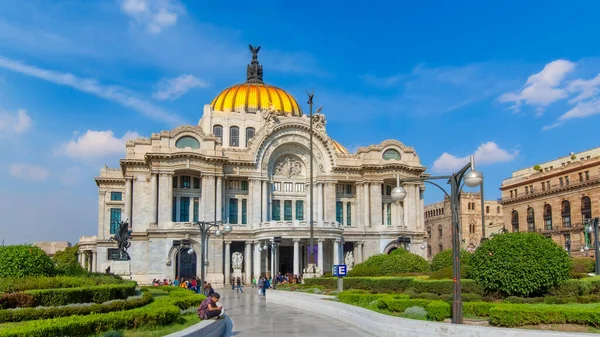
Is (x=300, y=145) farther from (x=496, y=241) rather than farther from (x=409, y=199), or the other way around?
(x=496, y=241)

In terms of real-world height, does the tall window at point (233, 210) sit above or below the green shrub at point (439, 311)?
above

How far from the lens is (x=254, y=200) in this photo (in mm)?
69250

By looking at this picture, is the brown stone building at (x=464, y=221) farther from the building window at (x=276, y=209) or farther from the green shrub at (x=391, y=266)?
the green shrub at (x=391, y=266)

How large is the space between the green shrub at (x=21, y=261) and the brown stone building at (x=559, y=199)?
199 ft

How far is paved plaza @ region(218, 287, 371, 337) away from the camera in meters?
23.2

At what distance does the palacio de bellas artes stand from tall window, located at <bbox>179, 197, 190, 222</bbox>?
0.11 meters

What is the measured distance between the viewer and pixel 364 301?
93.8ft

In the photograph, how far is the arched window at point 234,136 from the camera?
7931 centimetres

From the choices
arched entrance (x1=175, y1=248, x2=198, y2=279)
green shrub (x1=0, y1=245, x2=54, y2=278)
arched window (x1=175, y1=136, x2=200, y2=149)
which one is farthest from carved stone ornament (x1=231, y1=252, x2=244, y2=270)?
green shrub (x1=0, y1=245, x2=54, y2=278)

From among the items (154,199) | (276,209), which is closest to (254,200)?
(276,209)

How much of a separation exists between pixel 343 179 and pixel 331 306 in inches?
1763

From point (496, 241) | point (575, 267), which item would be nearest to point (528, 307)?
point (496, 241)

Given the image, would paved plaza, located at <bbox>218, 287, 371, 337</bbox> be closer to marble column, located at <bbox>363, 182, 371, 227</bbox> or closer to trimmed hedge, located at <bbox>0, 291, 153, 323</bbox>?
trimmed hedge, located at <bbox>0, 291, 153, 323</bbox>

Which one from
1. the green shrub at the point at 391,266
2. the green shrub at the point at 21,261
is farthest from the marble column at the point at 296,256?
the green shrub at the point at 21,261
